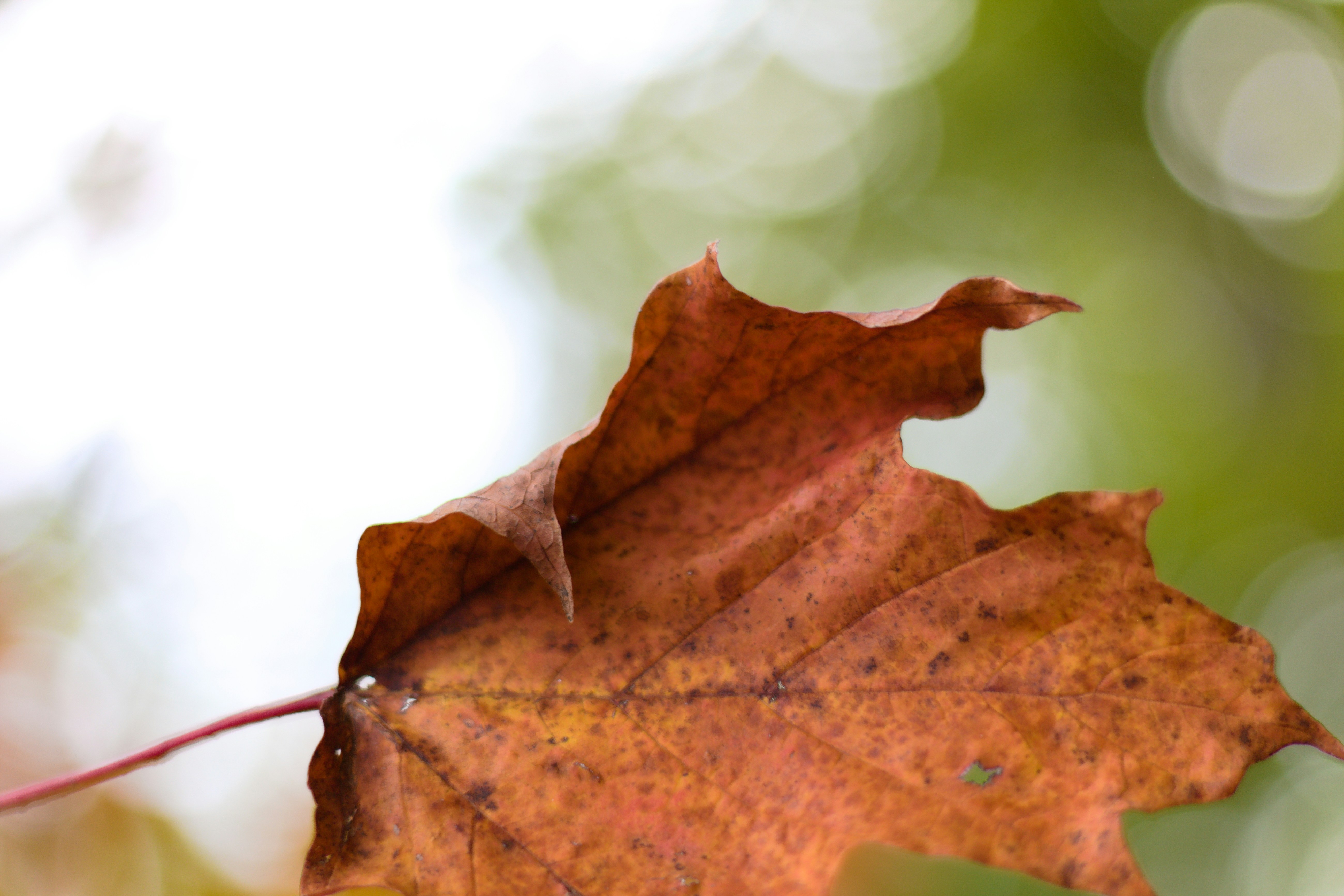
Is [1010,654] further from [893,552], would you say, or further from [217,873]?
[217,873]

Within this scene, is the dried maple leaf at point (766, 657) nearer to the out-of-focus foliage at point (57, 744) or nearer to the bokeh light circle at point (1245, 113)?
the out-of-focus foliage at point (57, 744)

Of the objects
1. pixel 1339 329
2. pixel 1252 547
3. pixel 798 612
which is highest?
pixel 798 612

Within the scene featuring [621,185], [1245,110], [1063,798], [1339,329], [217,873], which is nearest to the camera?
[1063,798]

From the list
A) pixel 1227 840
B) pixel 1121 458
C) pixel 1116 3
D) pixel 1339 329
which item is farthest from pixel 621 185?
pixel 1227 840

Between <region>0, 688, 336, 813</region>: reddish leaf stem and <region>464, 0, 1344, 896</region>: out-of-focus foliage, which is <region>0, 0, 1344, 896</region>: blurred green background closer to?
<region>464, 0, 1344, 896</region>: out-of-focus foliage

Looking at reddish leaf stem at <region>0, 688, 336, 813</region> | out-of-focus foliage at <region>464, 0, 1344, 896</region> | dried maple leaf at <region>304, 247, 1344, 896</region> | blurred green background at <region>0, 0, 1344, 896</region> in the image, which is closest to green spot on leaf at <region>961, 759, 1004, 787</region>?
dried maple leaf at <region>304, 247, 1344, 896</region>

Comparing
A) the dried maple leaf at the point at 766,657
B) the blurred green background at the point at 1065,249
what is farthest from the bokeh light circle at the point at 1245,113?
the dried maple leaf at the point at 766,657

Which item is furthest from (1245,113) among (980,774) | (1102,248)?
(980,774)
